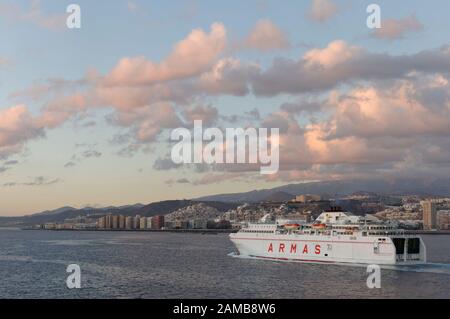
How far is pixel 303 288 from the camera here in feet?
155

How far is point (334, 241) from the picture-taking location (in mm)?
65688

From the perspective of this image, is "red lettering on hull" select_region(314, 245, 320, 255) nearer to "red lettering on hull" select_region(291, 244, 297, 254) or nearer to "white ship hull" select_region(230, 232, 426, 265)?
"white ship hull" select_region(230, 232, 426, 265)

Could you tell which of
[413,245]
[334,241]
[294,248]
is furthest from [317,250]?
[413,245]

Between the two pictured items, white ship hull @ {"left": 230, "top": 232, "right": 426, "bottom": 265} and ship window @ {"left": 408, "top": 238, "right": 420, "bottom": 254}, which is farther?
ship window @ {"left": 408, "top": 238, "right": 420, "bottom": 254}

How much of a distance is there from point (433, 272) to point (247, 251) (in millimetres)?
27738

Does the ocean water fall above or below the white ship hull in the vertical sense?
below

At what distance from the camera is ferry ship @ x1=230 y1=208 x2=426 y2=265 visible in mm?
61875

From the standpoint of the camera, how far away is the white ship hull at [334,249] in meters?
61.5
